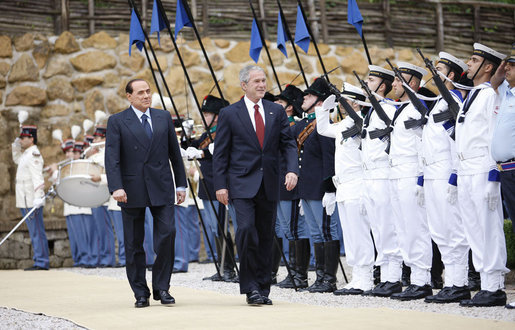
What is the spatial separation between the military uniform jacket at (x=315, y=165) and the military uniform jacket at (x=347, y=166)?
0.32 meters

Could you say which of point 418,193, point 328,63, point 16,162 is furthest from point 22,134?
point 418,193

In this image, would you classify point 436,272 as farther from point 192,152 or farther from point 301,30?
point 301,30

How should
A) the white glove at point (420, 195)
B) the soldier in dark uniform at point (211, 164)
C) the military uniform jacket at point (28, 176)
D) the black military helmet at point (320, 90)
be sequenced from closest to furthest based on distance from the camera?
the white glove at point (420, 195) < the black military helmet at point (320, 90) < the soldier in dark uniform at point (211, 164) < the military uniform jacket at point (28, 176)

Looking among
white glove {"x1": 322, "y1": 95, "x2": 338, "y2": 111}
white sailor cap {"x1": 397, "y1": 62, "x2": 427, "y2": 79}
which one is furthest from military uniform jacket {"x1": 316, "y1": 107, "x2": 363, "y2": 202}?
white sailor cap {"x1": 397, "y1": 62, "x2": 427, "y2": 79}

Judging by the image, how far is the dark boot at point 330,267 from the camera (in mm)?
7484

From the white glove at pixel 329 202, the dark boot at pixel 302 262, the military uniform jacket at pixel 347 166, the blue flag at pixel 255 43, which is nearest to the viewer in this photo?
the military uniform jacket at pixel 347 166

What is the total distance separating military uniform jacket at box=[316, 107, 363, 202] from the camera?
727 cm

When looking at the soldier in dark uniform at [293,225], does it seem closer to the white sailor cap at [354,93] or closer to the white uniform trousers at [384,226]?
the white sailor cap at [354,93]

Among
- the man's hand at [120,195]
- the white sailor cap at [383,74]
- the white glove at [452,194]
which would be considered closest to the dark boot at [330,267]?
the white sailor cap at [383,74]

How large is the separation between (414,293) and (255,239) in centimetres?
132

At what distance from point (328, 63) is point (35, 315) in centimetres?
820

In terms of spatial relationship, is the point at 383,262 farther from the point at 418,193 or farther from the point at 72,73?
the point at 72,73

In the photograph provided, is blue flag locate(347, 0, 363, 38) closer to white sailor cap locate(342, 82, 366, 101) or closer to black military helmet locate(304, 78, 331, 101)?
black military helmet locate(304, 78, 331, 101)

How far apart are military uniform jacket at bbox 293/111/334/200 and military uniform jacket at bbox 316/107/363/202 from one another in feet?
1.05
